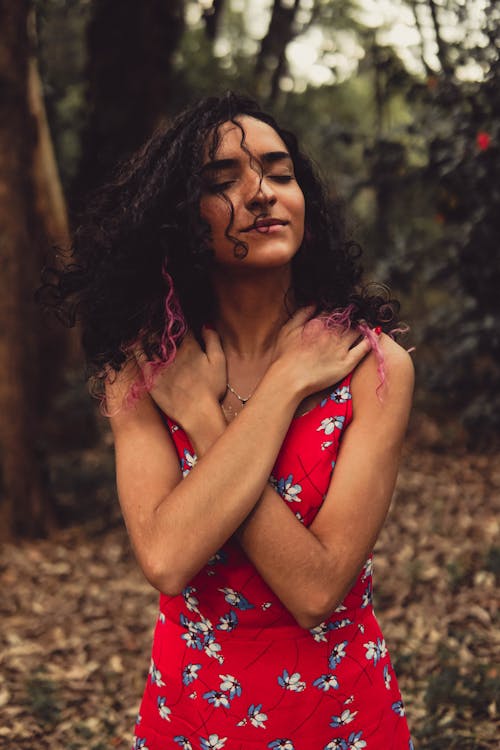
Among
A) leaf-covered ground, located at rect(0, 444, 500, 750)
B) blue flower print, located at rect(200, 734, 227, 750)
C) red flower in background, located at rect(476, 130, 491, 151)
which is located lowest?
leaf-covered ground, located at rect(0, 444, 500, 750)

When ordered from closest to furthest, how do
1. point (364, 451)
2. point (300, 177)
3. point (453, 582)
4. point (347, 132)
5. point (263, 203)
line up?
1. point (364, 451)
2. point (263, 203)
3. point (300, 177)
4. point (453, 582)
5. point (347, 132)

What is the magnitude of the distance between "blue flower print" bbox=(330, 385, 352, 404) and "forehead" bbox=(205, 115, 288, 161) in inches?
23.3

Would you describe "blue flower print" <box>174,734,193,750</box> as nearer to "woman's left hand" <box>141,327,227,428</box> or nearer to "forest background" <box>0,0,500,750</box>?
"woman's left hand" <box>141,327,227,428</box>

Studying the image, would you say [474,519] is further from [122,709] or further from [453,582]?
[122,709]

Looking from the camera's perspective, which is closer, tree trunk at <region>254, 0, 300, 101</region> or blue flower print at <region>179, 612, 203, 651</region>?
blue flower print at <region>179, 612, 203, 651</region>

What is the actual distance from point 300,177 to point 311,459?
81 cm

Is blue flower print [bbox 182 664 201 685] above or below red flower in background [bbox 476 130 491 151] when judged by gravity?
below

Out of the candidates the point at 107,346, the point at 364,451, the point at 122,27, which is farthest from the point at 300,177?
the point at 122,27

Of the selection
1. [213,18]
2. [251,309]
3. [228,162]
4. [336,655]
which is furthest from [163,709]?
[213,18]

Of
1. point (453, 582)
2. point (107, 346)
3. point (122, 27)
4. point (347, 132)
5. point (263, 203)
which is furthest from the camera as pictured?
point (122, 27)

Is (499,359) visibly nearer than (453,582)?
No

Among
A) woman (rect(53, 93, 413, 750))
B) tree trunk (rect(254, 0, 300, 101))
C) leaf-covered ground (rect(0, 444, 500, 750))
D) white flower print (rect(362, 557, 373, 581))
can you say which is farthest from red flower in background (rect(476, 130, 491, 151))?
tree trunk (rect(254, 0, 300, 101))

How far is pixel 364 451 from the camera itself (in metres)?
1.71

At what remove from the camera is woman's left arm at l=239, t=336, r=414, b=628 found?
1642 millimetres
